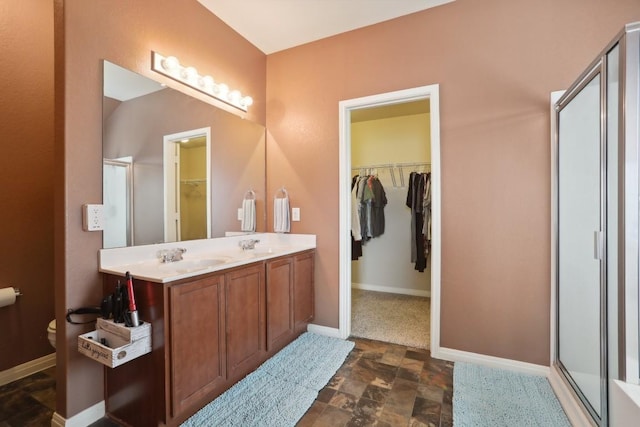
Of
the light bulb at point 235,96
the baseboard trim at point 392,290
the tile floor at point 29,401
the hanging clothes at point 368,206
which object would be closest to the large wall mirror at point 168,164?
the light bulb at point 235,96

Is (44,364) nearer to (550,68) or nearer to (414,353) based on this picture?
(414,353)

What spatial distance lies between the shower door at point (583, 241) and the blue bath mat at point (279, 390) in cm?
143

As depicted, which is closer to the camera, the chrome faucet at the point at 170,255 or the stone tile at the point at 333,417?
the stone tile at the point at 333,417

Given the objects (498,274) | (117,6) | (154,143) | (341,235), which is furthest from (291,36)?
(498,274)

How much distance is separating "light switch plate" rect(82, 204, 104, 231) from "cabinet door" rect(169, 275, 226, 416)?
59cm

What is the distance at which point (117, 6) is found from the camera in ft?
5.34

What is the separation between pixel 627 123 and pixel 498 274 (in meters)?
1.22

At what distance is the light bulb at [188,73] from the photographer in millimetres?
2010

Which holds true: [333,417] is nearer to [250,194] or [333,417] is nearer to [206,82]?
[250,194]

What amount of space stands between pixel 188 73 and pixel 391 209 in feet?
9.52

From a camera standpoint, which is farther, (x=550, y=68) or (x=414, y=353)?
(x=414, y=353)

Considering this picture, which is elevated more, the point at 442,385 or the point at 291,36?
the point at 291,36

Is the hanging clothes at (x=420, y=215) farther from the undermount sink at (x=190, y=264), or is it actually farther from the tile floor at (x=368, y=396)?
the undermount sink at (x=190, y=264)

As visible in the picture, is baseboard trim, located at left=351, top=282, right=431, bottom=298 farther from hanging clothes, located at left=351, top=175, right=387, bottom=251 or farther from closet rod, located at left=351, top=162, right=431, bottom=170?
closet rod, located at left=351, top=162, right=431, bottom=170
